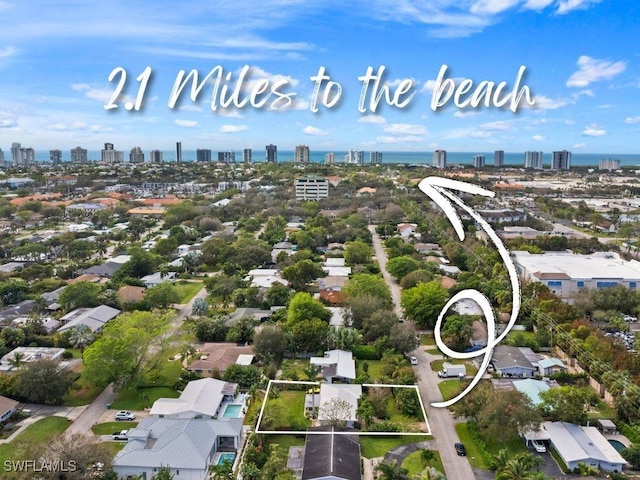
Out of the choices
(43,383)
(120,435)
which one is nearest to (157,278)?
(43,383)

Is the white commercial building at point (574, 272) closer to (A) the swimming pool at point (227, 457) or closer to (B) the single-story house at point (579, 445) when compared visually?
(B) the single-story house at point (579, 445)

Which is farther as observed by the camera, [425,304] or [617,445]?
[425,304]

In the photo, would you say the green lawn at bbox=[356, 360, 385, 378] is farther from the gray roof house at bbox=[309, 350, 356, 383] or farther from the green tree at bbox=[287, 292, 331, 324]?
the green tree at bbox=[287, 292, 331, 324]

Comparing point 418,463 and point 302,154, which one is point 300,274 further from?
point 302,154

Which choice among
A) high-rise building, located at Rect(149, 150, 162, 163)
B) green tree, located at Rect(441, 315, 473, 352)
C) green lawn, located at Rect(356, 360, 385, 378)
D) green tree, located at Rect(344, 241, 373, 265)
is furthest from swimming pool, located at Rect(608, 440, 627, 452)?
high-rise building, located at Rect(149, 150, 162, 163)

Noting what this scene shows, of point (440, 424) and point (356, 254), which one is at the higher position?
point (356, 254)

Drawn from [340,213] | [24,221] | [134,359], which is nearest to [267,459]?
[134,359]

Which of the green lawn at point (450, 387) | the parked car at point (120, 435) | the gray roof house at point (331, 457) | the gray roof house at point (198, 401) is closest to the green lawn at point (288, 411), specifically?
the gray roof house at point (331, 457)
